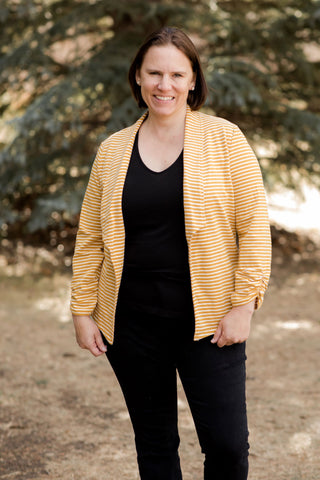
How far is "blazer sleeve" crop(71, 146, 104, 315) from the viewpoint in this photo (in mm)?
2342

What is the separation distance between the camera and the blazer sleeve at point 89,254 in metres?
2.34

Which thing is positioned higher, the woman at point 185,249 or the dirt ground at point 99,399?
the woman at point 185,249

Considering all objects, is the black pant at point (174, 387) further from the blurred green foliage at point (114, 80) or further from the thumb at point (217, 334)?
the blurred green foliage at point (114, 80)

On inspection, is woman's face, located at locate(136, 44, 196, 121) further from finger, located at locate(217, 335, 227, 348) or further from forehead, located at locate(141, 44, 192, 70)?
finger, located at locate(217, 335, 227, 348)

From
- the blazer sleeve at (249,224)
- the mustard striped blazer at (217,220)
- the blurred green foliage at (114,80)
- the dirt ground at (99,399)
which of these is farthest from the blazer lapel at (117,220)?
the blurred green foliage at (114,80)

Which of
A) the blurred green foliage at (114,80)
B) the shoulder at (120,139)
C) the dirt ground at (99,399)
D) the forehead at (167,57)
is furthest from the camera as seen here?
the blurred green foliage at (114,80)

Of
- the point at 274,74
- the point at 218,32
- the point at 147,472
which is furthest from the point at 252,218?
the point at 274,74

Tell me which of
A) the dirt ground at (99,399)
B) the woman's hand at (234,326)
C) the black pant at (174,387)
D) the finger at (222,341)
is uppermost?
the woman's hand at (234,326)

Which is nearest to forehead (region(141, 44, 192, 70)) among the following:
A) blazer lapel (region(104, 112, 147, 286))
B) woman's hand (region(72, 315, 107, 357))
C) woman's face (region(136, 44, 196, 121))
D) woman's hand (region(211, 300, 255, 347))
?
woman's face (region(136, 44, 196, 121))

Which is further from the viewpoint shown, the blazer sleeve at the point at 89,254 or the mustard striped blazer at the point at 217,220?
the blazer sleeve at the point at 89,254

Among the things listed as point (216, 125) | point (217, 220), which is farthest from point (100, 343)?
point (216, 125)

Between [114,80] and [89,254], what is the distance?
4809mm

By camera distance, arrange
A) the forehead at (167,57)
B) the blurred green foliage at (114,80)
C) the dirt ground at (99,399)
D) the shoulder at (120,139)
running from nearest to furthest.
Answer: the forehead at (167,57)
the shoulder at (120,139)
the dirt ground at (99,399)
the blurred green foliage at (114,80)

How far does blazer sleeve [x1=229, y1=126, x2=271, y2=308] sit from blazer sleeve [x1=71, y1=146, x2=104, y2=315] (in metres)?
0.56
